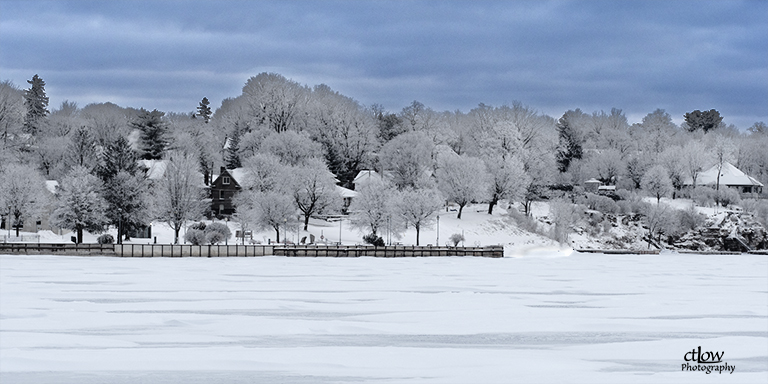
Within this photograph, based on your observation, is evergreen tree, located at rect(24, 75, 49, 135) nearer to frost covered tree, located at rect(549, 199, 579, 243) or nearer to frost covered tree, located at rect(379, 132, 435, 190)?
frost covered tree, located at rect(379, 132, 435, 190)

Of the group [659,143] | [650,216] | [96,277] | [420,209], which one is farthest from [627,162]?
[96,277]

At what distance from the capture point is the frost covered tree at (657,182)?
114938mm

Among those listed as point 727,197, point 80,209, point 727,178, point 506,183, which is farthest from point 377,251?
point 727,178

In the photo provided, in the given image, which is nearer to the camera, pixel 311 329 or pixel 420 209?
pixel 311 329

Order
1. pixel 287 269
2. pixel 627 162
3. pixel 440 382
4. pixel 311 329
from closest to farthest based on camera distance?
pixel 440 382
pixel 311 329
pixel 287 269
pixel 627 162

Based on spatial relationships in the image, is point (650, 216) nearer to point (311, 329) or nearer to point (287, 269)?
point (287, 269)

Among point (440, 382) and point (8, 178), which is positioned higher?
point (8, 178)

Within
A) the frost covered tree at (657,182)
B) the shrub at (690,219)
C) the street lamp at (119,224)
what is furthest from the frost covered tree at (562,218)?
the street lamp at (119,224)

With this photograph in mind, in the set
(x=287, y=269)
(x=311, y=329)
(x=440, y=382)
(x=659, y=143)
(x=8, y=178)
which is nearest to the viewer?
(x=440, y=382)

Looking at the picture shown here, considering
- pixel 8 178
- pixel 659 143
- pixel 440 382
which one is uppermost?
pixel 659 143

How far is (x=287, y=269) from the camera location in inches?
1924

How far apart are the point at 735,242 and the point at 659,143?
49.5m

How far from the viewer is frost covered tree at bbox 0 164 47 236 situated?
72.1 m

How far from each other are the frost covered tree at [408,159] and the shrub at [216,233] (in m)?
31.1
